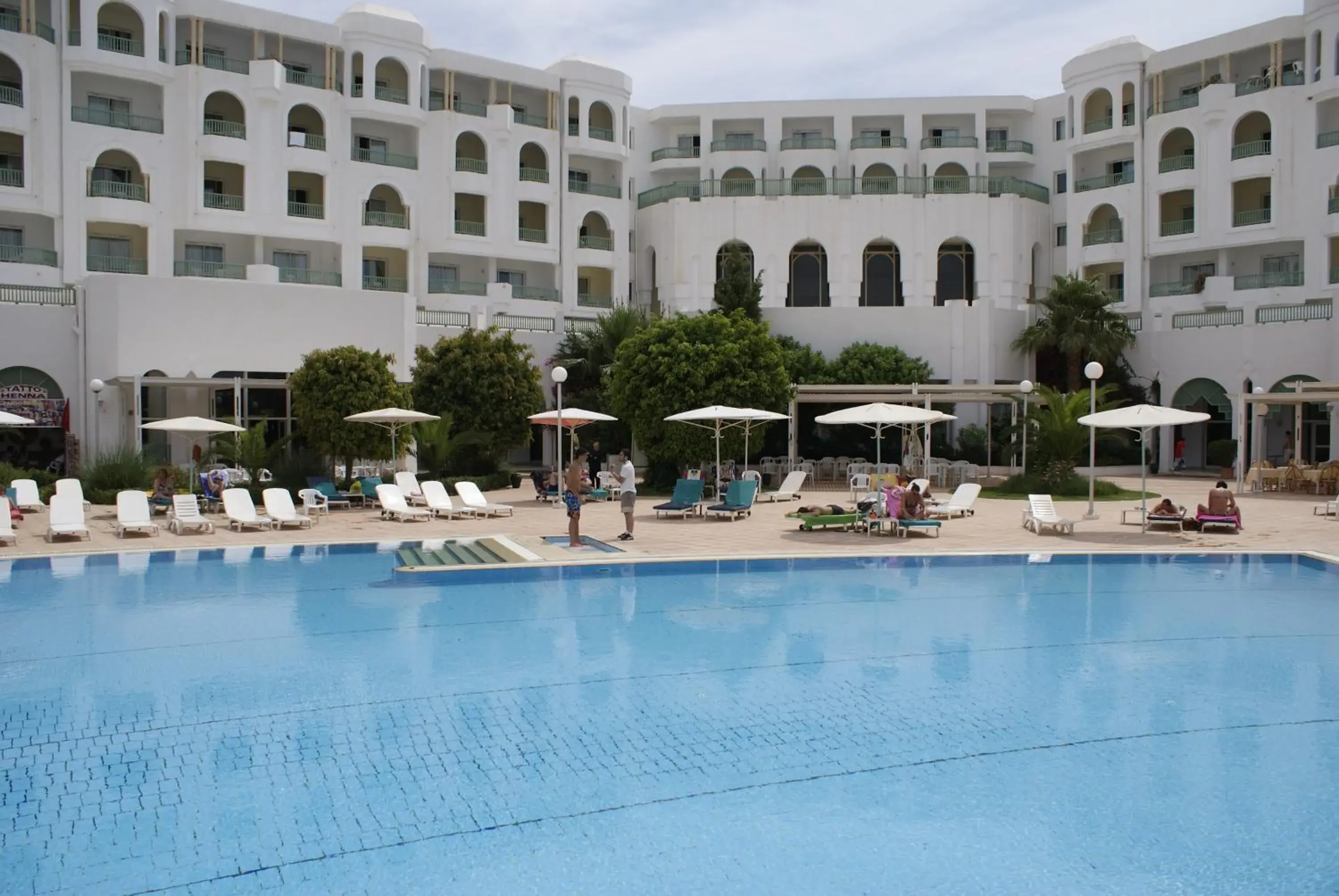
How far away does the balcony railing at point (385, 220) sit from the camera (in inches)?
1428

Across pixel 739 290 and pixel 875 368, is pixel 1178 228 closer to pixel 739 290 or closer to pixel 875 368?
pixel 875 368

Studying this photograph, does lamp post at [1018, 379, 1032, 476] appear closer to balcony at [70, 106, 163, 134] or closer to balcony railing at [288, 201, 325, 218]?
balcony railing at [288, 201, 325, 218]

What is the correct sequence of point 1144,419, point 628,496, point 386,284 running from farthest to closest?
point 386,284
point 1144,419
point 628,496

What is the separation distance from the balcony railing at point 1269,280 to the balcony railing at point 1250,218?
1652 mm

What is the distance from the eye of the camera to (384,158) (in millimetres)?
36594

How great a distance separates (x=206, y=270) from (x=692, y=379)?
16.5m

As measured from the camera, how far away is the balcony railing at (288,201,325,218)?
1388 inches

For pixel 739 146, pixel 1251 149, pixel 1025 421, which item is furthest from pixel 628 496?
pixel 739 146

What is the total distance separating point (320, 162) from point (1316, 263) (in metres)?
30.8

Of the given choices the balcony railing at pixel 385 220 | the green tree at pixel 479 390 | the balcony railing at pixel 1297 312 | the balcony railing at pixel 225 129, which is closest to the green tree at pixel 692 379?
the green tree at pixel 479 390

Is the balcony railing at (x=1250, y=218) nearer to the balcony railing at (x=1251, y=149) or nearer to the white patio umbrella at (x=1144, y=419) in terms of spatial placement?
the balcony railing at (x=1251, y=149)

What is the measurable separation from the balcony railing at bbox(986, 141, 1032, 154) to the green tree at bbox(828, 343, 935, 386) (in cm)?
1337

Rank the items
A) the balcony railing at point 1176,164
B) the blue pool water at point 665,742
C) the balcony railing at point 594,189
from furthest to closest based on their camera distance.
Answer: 1. the balcony railing at point 594,189
2. the balcony railing at point 1176,164
3. the blue pool water at point 665,742

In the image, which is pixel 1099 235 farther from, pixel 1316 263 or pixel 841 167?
pixel 841 167
